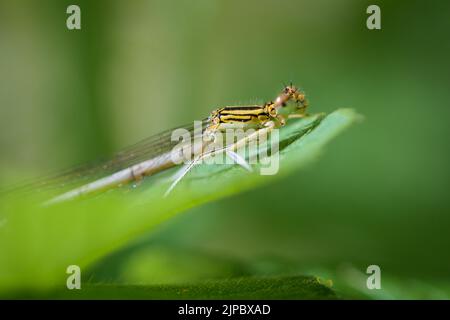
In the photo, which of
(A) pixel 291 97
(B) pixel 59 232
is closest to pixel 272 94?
(A) pixel 291 97

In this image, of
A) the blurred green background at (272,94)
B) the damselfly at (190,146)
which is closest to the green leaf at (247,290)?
the damselfly at (190,146)

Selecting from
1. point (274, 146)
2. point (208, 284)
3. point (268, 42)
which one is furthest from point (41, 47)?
point (208, 284)

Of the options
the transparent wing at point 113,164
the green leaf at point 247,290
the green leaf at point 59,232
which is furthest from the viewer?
the transparent wing at point 113,164

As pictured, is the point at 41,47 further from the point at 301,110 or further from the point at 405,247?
the point at 405,247

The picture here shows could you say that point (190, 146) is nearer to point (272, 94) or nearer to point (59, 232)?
point (59, 232)

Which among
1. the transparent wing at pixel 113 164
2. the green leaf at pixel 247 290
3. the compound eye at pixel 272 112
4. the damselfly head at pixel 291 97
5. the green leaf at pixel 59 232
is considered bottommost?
the green leaf at pixel 247 290

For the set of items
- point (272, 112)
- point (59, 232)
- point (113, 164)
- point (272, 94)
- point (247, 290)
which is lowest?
point (247, 290)

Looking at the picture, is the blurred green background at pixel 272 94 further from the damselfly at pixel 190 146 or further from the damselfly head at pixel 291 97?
the damselfly head at pixel 291 97

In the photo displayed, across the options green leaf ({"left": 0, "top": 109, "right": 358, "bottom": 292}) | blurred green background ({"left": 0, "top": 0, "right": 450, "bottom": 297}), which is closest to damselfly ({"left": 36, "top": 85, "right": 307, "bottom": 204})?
blurred green background ({"left": 0, "top": 0, "right": 450, "bottom": 297})
